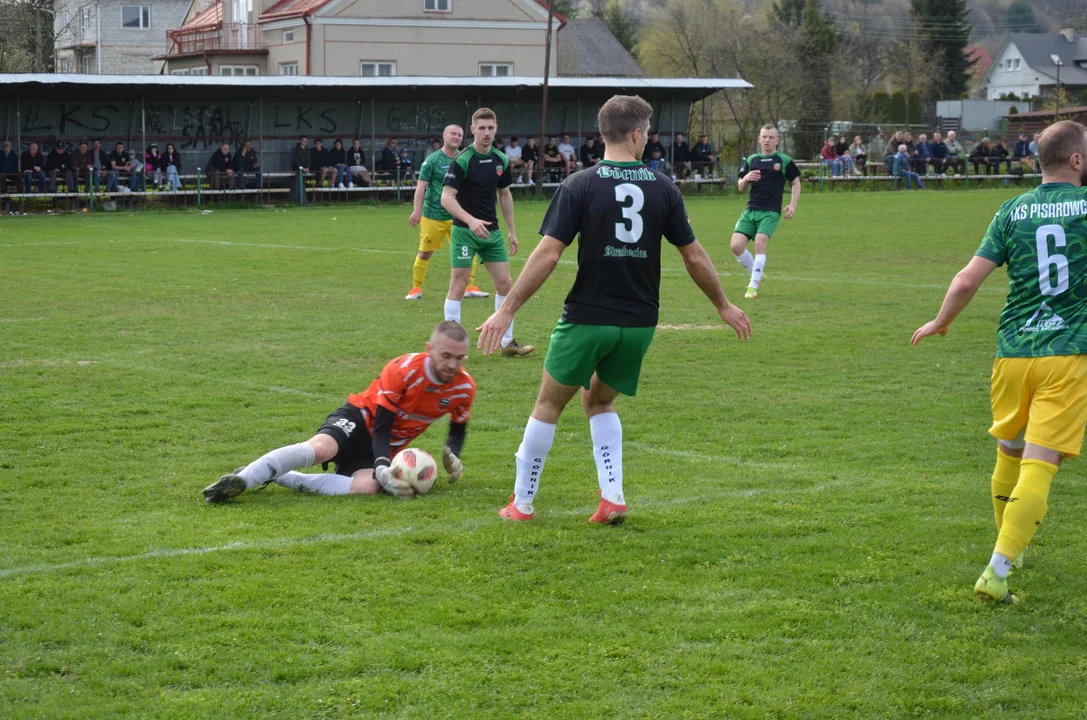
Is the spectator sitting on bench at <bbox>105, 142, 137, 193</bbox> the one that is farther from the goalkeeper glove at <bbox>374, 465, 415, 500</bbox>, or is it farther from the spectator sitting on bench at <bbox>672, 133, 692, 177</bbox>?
the goalkeeper glove at <bbox>374, 465, 415, 500</bbox>

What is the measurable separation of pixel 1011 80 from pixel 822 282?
101 m

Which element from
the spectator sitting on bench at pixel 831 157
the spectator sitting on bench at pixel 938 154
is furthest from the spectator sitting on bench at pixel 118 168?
the spectator sitting on bench at pixel 938 154

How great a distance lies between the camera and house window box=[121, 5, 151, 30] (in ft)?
232

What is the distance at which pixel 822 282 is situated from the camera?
17.0 meters

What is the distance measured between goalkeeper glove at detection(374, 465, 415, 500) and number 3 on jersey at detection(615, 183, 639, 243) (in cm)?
180

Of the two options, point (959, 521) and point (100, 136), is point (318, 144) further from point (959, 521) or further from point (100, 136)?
point (959, 521)

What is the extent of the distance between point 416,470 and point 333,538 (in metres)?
0.89

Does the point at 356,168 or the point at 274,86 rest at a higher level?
the point at 274,86

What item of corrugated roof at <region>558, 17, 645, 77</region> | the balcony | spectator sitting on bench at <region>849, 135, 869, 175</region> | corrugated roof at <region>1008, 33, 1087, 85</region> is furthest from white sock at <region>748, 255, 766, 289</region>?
corrugated roof at <region>1008, 33, 1087, 85</region>

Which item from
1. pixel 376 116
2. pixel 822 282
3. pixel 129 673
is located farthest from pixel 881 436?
pixel 376 116

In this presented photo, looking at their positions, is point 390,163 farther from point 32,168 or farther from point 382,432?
point 382,432

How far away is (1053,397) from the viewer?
5008 millimetres

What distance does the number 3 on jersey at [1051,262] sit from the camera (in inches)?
200

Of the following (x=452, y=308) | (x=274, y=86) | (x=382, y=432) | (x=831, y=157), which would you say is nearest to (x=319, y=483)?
(x=382, y=432)
